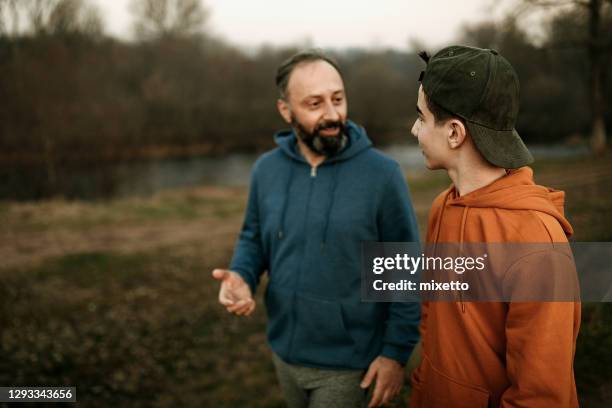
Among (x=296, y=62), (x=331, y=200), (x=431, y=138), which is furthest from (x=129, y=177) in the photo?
(x=431, y=138)

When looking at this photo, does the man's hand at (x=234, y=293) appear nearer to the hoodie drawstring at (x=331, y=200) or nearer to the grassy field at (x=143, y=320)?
the hoodie drawstring at (x=331, y=200)

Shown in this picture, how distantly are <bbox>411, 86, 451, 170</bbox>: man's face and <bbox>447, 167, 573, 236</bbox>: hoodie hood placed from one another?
16cm

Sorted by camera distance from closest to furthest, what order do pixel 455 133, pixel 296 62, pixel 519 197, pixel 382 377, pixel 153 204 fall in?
pixel 519 197 < pixel 455 133 < pixel 382 377 < pixel 296 62 < pixel 153 204

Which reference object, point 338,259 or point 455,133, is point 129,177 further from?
point 455,133

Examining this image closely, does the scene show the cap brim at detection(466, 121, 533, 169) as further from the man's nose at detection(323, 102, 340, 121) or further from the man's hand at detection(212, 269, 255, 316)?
the man's hand at detection(212, 269, 255, 316)

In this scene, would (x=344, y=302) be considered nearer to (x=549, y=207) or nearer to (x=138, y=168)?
(x=549, y=207)

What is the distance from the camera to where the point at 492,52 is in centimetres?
149

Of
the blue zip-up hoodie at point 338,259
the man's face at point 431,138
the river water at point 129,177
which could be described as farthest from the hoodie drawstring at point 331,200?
the river water at point 129,177

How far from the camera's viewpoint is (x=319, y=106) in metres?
2.40

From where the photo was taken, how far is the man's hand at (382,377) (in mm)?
2100

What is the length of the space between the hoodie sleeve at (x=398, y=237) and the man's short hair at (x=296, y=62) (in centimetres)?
69

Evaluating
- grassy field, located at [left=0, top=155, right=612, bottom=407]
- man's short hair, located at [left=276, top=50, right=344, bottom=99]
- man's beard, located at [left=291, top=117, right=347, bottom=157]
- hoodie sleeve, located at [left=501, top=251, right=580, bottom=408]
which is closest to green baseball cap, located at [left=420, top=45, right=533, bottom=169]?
hoodie sleeve, located at [left=501, top=251, right=580, bottom=408]

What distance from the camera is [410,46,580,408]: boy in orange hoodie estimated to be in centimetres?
129

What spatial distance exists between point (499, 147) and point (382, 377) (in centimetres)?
119
